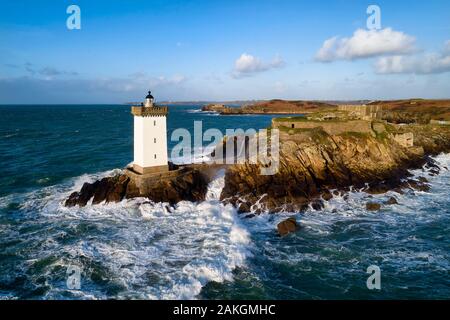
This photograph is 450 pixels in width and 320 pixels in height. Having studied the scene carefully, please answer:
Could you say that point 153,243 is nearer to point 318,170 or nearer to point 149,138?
point 149,138

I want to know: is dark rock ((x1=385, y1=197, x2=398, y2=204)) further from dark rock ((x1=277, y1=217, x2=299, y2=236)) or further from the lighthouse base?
the lighthouse base

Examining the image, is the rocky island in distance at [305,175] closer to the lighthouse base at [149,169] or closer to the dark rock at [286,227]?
the dark rock at [286,227]

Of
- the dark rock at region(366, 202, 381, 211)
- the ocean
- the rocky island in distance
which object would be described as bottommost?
the ocean

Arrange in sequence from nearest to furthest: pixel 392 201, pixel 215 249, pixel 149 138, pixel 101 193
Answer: pixel 215 249, pixel 392 201, pixel 101 193, pixel 149 138

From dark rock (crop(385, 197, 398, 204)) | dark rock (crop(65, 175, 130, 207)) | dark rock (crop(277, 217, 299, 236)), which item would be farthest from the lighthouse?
dark rock (crop(385, 197, 398, 204))

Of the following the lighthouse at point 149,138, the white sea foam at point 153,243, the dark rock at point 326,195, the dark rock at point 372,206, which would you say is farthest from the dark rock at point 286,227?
the lighthouse at point 149,138

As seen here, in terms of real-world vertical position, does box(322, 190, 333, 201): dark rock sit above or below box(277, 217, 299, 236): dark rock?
above

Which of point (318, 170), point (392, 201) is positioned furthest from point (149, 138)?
point (392, 201)
